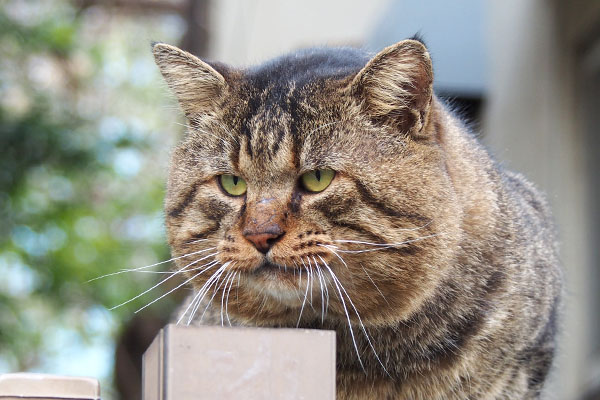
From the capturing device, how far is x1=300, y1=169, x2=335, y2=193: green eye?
2.40m

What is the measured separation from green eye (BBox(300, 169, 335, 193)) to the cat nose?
0.64 feet

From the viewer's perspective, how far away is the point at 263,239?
227 centimetres

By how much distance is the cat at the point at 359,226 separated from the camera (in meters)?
2.36

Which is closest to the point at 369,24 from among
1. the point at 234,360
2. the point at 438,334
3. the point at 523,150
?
the point at 523,150

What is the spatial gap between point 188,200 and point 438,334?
0.89 meters

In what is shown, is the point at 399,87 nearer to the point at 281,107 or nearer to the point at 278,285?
the point at 281,107

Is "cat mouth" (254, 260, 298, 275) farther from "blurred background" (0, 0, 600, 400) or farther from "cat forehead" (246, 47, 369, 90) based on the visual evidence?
"blurred background" (0, 0, 600, 400)

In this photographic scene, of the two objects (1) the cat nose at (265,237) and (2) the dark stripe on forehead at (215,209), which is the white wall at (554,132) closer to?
(2) the dark stripe on forehead at (215,209)

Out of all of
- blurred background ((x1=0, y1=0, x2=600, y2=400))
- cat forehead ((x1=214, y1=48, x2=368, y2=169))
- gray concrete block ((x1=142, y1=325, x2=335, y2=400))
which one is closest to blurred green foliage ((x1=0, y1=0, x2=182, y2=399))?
blurred background ((x1=0, y1=0, x2=600, y2=400))

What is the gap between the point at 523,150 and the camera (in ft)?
20.1

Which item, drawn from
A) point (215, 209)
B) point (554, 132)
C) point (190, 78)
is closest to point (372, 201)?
point (215, 209)

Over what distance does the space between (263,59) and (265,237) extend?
2515 mm

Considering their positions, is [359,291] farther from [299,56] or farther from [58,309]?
[58,309]

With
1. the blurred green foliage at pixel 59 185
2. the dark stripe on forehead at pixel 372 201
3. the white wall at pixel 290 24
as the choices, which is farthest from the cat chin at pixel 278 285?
the white wall at pixel 290 24
